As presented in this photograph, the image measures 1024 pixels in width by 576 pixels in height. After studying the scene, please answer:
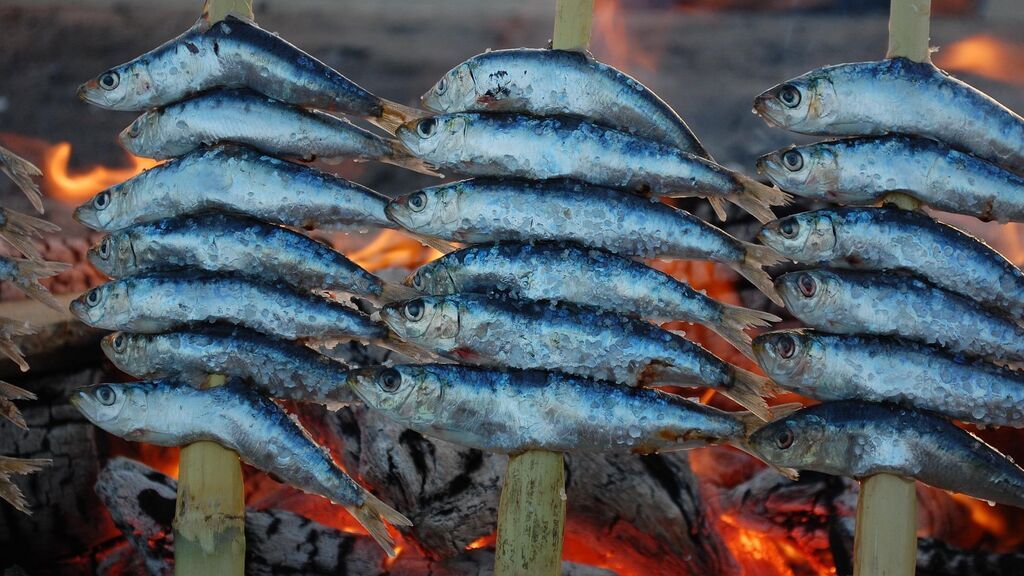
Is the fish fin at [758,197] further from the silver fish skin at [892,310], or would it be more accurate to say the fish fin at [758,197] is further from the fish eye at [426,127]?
the fish eye at [426,127]

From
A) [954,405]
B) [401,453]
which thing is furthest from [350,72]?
[954,405]

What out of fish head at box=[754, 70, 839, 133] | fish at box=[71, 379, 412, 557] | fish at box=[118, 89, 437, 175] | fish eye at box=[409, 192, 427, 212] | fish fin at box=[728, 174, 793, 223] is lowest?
fish at box=[71, 379, 412, 557]

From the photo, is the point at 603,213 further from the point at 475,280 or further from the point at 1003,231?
the point at 1003,231

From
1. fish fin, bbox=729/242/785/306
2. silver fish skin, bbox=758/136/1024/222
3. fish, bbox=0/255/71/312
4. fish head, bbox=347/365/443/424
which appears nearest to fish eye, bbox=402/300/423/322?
fish head, bbox=347/365/443/424

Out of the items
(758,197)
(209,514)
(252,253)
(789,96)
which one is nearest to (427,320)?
(252,253)

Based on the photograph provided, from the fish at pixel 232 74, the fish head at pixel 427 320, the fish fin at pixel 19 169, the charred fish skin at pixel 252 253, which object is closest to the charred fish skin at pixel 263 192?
the charred fish skin at pixel 252 253

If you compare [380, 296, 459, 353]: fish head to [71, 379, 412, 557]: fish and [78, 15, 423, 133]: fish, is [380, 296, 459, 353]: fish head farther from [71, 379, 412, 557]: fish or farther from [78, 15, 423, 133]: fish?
[78, 15, 423, 133]: fish
